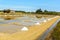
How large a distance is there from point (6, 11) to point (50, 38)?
8401 cm

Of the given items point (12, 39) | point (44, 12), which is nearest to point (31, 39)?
point (12, 39)

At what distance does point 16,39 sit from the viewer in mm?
12086

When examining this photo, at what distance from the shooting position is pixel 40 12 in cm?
10594

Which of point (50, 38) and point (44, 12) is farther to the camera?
point (44, 12)

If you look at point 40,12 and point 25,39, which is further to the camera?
point 40,12

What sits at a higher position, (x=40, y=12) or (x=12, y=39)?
(x=12, y=39)

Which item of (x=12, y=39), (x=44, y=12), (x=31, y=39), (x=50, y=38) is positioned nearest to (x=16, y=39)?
(x=12, y=39)

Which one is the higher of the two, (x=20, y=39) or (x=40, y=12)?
(x=20, y=39)

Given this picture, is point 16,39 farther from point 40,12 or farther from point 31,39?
point 40,12

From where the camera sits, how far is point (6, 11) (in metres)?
95.1

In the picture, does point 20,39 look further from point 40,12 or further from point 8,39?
point 40,12

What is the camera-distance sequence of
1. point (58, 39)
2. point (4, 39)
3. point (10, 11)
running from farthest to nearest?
point (10, 11) → point (4, 39) → point (58, 39)

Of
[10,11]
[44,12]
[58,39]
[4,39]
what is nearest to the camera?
[58,39]

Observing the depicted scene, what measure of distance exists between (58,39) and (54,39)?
0.49 metres
